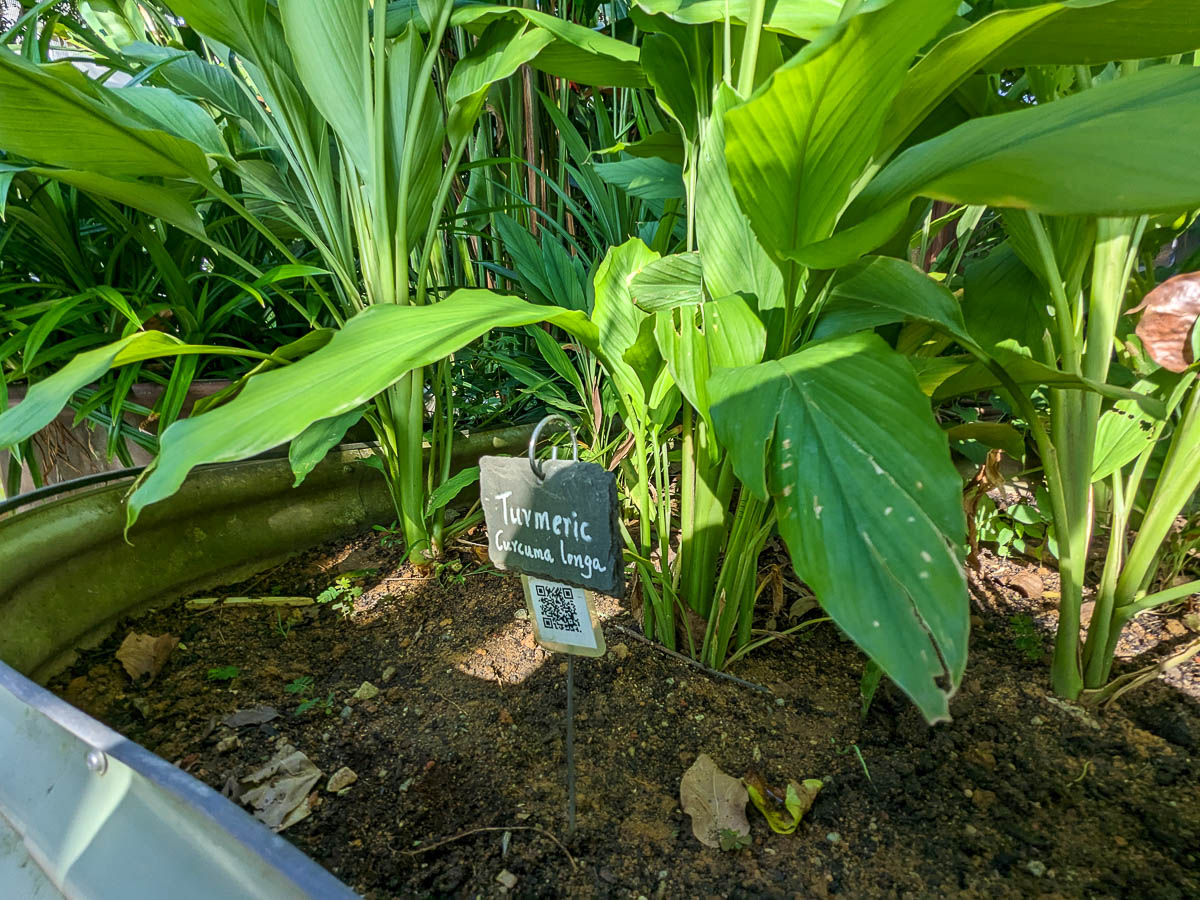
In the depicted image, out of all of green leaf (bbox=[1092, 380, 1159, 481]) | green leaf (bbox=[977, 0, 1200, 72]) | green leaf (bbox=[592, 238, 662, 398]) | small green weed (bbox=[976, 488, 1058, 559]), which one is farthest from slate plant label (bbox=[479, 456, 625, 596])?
small green weed (bbox=[976, 488, 1058, 559])

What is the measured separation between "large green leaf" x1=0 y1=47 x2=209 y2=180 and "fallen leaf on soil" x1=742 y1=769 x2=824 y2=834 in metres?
0.90

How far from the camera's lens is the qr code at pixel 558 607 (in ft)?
1.73

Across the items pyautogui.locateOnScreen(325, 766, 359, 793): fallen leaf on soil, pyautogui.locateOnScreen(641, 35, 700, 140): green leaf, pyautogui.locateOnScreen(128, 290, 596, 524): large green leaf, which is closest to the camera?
pyautogui.locateOnScreen(128, 290, 596, 524): large green leaf

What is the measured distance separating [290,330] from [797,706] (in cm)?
122

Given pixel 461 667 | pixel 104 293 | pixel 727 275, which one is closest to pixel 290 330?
pixel 104 293

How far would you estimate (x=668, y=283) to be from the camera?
0.66 meters

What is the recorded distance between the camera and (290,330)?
4.18 feet

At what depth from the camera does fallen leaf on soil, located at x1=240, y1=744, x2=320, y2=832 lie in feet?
1.82

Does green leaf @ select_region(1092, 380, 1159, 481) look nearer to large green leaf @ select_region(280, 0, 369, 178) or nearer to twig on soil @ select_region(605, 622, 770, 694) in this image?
twig on soil @ select_region(605, 622, 770, 694)

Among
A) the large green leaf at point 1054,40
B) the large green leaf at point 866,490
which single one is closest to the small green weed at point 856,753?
the large green leaf at point 866,490

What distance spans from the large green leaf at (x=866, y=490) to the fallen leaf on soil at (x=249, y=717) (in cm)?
62

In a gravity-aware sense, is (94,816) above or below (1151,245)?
below

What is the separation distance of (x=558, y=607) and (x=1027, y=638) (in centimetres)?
68

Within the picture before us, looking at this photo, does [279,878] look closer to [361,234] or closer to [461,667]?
[461,667]
